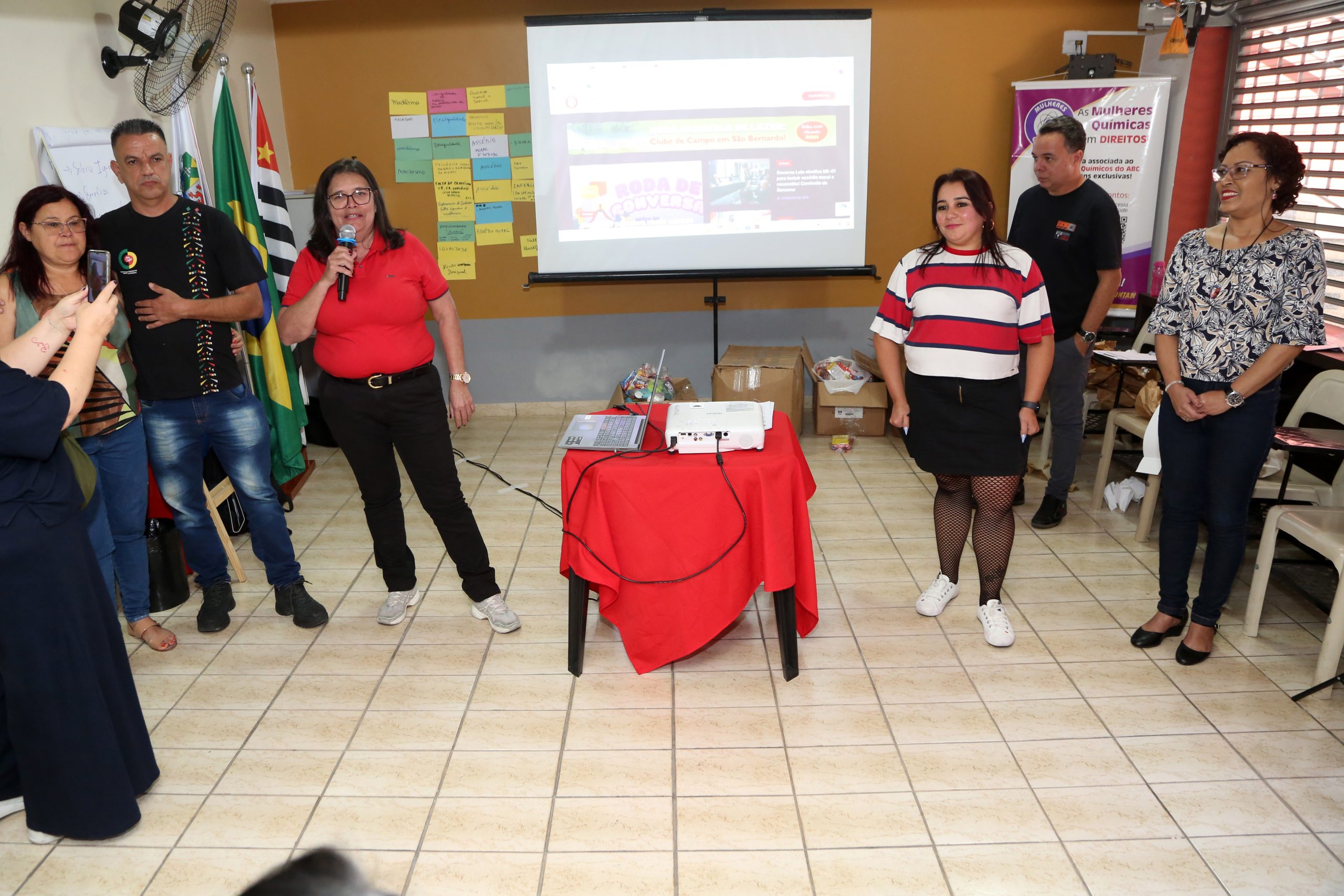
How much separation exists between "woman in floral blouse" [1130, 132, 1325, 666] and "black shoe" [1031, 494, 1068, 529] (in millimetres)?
973

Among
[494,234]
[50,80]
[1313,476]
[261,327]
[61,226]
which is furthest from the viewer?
[494,234]

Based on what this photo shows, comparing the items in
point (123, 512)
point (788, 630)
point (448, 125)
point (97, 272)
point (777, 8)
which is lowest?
point (788, 630)

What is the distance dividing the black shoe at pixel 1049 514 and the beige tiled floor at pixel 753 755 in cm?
40

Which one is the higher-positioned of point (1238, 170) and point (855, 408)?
point (1238, 170)

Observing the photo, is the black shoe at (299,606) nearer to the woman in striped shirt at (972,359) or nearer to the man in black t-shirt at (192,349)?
the man in black t-shirt at (192,349)

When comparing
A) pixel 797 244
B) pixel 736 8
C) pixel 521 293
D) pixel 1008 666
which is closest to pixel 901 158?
pixel 797 244

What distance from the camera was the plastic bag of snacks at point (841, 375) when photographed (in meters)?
5.07

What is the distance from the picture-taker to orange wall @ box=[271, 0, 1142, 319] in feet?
16.7

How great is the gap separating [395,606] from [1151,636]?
2.49 metres

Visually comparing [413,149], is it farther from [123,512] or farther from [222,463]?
[123,512]

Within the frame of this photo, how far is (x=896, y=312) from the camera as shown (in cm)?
293

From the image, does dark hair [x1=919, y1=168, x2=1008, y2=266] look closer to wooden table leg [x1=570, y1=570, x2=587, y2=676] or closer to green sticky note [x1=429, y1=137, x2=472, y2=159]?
wooden table leg [x1=570, y1=570, x2=587, y2=676]

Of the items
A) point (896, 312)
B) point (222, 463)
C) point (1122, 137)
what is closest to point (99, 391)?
point (222, 463)

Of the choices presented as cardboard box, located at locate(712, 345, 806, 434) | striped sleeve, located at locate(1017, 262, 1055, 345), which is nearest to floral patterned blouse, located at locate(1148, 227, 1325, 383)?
striped sleeve, located at locate(1017, 262, 1055, 345)
